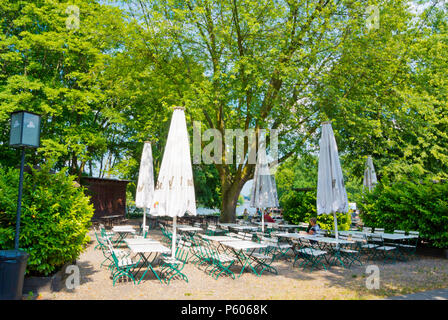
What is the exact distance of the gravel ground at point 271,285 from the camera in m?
5.60

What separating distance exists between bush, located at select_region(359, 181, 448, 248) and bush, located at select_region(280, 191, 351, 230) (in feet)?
4.78

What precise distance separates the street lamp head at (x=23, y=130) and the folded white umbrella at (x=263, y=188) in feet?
28.1

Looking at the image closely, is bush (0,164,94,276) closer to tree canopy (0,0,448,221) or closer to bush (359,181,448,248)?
tree canopy (0,0,448,221)

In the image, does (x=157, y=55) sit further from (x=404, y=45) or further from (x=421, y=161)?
(x=421, y=161)

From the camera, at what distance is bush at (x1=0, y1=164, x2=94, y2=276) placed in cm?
570

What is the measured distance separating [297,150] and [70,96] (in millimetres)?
11337

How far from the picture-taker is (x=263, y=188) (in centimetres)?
1262

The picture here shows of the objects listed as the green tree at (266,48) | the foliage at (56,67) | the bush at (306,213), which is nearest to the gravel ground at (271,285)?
the bush at (306,213)

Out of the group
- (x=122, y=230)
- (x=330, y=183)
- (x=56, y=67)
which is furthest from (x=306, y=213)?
Answer: (x=56, y=67)

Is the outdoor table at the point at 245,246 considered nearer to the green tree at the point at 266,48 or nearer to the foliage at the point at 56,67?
the green tree at the point at 266,48

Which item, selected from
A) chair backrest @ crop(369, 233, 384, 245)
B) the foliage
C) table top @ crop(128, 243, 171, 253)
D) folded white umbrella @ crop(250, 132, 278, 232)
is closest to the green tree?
folded white umbrella @ crop(250, 132, 278, 232)

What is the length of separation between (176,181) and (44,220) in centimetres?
296

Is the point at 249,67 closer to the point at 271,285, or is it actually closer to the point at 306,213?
the point at 306,213
